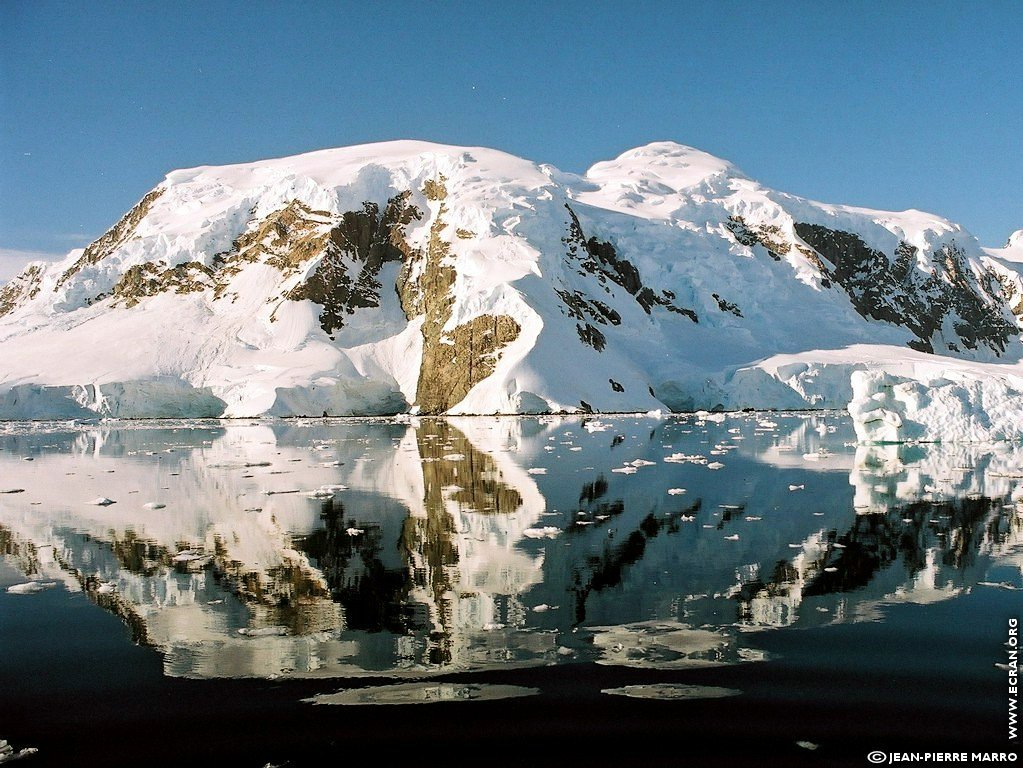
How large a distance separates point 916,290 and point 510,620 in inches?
3600

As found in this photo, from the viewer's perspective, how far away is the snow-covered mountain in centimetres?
5634

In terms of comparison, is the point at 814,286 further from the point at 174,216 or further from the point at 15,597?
the point at 15,597

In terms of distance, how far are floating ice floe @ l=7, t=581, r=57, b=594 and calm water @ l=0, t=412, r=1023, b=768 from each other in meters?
0.06

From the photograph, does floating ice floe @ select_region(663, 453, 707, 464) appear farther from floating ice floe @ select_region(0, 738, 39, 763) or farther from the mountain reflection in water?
floating ice floe @ select_region(0, 738, 39, 763)

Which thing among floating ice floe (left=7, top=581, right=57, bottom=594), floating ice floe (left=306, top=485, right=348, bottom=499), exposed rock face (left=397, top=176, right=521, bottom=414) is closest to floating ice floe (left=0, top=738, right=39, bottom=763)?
floating ice floe (left=7, top=581, right=57, bottom=594)

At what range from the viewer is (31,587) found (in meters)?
11.0

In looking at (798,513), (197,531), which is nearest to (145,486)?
(197,531)

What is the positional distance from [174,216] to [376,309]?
80.2 ft

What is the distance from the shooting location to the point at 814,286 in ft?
259

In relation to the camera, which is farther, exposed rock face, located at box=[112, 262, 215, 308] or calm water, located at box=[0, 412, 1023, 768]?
exposed rock face, located at box=[112, 262, 215, 308]

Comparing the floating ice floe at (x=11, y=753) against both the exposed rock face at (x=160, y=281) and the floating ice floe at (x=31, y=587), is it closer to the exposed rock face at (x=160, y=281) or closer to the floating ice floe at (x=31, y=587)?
the floating ice floe at (x=31, y=587)

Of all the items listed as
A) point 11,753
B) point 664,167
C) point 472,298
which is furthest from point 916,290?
point 11,753

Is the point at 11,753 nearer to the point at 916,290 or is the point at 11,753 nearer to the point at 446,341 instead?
the point at 446,341

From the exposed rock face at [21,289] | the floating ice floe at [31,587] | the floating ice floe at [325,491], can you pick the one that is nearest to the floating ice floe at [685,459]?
the floating ice floe at [325,491]
